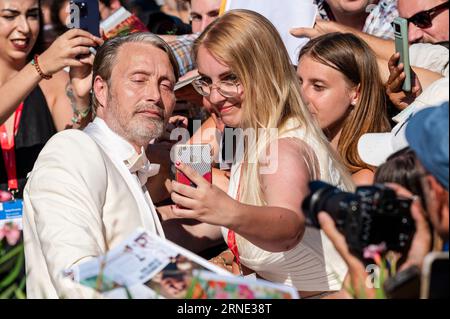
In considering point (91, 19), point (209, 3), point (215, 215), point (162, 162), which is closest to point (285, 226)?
point (215, 215)

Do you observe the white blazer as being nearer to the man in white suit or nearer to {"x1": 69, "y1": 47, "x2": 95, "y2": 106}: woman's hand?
the man in white suit

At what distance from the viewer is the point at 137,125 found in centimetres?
421

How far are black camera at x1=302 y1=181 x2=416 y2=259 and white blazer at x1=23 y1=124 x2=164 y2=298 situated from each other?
106 cm

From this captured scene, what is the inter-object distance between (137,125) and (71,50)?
0.93 metres

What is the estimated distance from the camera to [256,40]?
3.94m

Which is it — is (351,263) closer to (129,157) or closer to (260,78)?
(260,78)

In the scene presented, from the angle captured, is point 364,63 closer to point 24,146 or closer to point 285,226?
point 285,226

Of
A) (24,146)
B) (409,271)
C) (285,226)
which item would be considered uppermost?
(409,271)

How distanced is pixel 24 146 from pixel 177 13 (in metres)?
2.48

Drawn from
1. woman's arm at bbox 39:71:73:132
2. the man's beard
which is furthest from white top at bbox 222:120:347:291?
woman's arm at bbox 39:71:73:132

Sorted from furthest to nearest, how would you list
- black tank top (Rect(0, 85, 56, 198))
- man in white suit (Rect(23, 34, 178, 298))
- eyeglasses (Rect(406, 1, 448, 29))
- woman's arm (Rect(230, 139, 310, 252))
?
1. black tank top (Rect(0, 85, 56, 198))
2. eyeglasses (Rect(406, 1, 448, 29))
3. man in white suit (Rect(23, 34, 178, 298))
4. woman's arm (Rect(230, 139, 310, 252))

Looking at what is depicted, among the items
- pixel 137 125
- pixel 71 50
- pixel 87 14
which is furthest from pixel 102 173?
pixel 87 14

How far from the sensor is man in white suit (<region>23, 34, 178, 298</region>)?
348 cm

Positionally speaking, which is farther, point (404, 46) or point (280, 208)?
point (404, 46)
